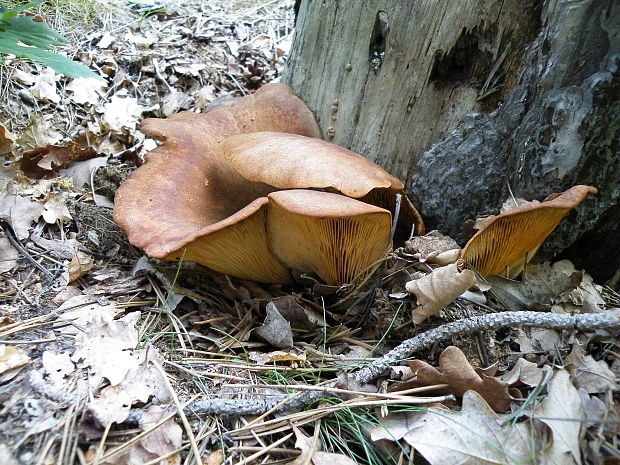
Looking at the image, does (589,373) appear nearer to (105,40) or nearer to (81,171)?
(81,171)

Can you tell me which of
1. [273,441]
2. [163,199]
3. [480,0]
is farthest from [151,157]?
[480,0]

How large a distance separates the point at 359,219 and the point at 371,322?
0.58 m

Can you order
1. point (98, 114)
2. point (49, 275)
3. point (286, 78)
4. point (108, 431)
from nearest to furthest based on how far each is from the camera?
1. point (108, 431)
2. point (49, 275)
3. point (286, 78)
4. point (98, 114)

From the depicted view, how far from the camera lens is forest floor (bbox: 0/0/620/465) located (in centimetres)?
152

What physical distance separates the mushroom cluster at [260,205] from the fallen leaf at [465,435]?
0.77 metres

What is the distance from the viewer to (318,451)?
1636 mm

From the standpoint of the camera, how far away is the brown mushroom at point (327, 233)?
73.3 inches

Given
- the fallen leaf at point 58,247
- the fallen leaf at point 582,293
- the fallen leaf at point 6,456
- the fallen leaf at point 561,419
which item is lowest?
the fallen leaf at point 58,247

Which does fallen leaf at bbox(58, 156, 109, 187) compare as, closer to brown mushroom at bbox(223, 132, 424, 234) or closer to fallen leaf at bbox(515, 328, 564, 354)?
brown mushroom at bbox(223, 132, 424, 234)

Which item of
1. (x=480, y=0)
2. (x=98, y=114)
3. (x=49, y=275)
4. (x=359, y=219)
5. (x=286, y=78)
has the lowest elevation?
(x=49, y=275)

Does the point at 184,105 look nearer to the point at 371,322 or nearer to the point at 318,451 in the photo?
the point at 371,322

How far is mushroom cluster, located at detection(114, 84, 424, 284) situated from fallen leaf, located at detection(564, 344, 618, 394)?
0.88 metres

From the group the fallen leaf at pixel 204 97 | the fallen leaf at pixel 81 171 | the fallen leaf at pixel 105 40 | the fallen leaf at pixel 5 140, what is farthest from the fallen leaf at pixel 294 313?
the fallen leaf at pixel 105 40

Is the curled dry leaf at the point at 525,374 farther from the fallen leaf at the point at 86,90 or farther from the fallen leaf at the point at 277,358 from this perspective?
the fallen leaf at the point at 86,90
